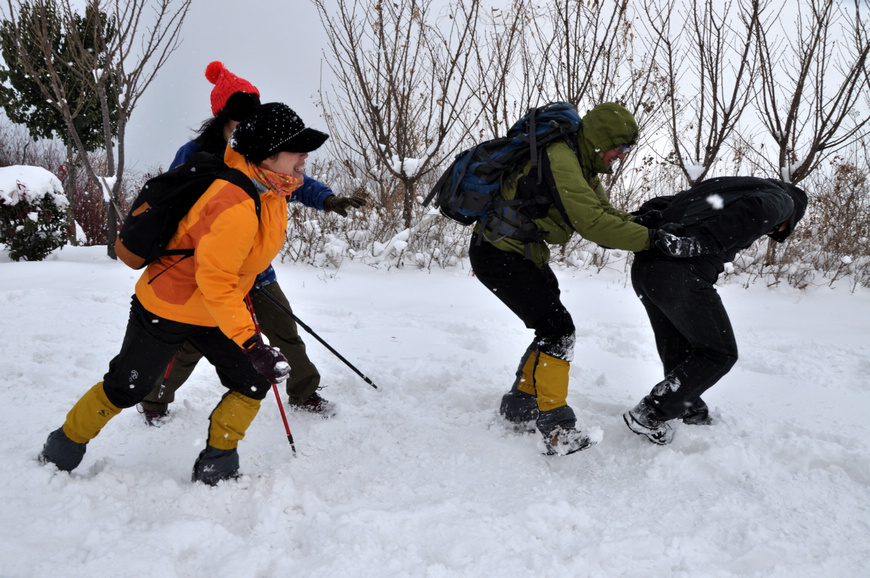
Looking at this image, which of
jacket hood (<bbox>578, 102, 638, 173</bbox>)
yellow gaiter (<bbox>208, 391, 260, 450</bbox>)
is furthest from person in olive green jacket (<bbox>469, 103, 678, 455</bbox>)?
yellow gaiter (<bbox>208, 391, 260, 450</bbox>)

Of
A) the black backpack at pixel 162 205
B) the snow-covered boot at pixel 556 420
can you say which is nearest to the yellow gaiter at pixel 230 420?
the black backpack at pixel 162 205

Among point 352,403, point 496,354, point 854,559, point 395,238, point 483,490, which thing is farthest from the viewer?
point 395,238

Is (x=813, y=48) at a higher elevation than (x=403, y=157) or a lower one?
higher

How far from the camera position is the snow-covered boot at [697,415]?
2838mm

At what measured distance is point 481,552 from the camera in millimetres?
1889

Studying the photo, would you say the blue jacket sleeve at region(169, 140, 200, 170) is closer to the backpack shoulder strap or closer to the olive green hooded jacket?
the backpack shoulder strap

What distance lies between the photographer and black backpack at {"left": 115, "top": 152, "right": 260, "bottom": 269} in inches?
75.0

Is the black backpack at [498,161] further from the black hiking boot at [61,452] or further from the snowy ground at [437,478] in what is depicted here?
the black hiking boot at [61,452]

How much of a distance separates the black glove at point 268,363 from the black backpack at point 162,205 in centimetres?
50

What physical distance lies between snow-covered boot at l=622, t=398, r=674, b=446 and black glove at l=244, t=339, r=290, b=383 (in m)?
1.84

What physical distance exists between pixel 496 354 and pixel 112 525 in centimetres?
283

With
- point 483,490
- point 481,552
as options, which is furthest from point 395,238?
point 481,552

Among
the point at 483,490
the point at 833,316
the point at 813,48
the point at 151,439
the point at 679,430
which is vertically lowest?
the point at 151,439

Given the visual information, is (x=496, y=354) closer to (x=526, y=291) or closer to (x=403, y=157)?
(x=526, y=291)
